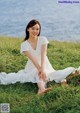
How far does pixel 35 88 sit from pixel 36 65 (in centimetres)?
19

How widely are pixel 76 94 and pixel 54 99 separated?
0.55 feet

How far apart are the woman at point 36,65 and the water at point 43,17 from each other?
0.33m

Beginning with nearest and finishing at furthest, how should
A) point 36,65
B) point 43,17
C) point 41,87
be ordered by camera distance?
point 41,87
point 36,65
point 43,17

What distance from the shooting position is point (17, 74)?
4.45 metres

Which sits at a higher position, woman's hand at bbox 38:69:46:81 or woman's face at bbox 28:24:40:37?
woman's face at bbox 28:24:40:37

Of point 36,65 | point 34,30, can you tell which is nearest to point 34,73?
point 36,65

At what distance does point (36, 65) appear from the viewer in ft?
13.9

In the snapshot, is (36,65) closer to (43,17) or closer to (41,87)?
(41,87)

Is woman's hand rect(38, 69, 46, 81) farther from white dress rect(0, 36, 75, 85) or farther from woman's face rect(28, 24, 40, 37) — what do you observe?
woman's face rect(28, 24, 40, 37)

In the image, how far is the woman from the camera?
423 centimetres

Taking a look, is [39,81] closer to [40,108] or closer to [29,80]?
[29,80]

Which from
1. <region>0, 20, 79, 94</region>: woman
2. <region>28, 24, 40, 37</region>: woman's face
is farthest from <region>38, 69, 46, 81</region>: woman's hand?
<region>28, 24, 40, 37</region>: woman's face

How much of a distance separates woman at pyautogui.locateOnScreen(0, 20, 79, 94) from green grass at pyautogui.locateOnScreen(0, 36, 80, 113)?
6 centimetres

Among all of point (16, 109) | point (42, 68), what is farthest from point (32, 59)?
point (16, 109)
